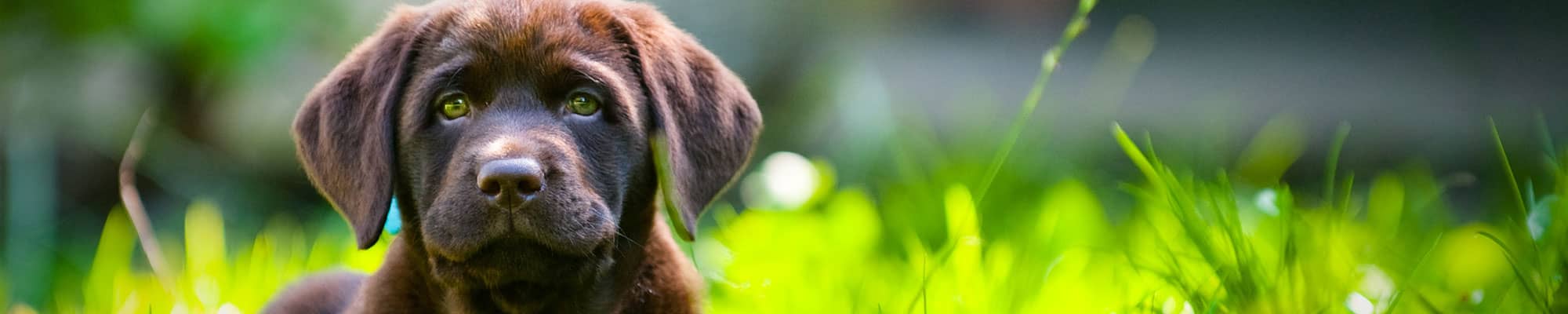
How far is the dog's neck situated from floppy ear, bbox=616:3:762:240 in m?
0.14

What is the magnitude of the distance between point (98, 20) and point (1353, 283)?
491 centimetres

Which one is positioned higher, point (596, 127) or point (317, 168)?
point (596, 127)

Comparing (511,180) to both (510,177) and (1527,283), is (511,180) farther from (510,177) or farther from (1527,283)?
(1527,283)

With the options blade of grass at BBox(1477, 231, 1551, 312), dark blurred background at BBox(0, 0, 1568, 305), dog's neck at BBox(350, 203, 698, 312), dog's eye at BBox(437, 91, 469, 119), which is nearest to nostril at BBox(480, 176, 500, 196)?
dog's eye at BBox(437, 91, 469, 119)

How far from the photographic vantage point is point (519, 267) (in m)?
3.15

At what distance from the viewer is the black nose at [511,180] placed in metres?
2.89

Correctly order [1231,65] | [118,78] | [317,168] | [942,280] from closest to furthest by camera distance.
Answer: [317,168] < [942,280] < [1231,65] < [118,78]

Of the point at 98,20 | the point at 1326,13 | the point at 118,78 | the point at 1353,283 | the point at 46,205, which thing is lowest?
the point at 118,78

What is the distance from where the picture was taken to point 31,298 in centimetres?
550

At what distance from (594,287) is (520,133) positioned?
21.4 inches

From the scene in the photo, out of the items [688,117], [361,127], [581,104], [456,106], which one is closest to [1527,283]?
[688,117]

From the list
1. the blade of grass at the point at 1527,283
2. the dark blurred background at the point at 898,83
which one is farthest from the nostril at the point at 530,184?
the dark blurred background at the point at 898,83

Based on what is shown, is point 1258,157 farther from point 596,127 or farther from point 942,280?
point 596,127

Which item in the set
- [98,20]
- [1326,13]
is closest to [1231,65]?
[1326,13]
